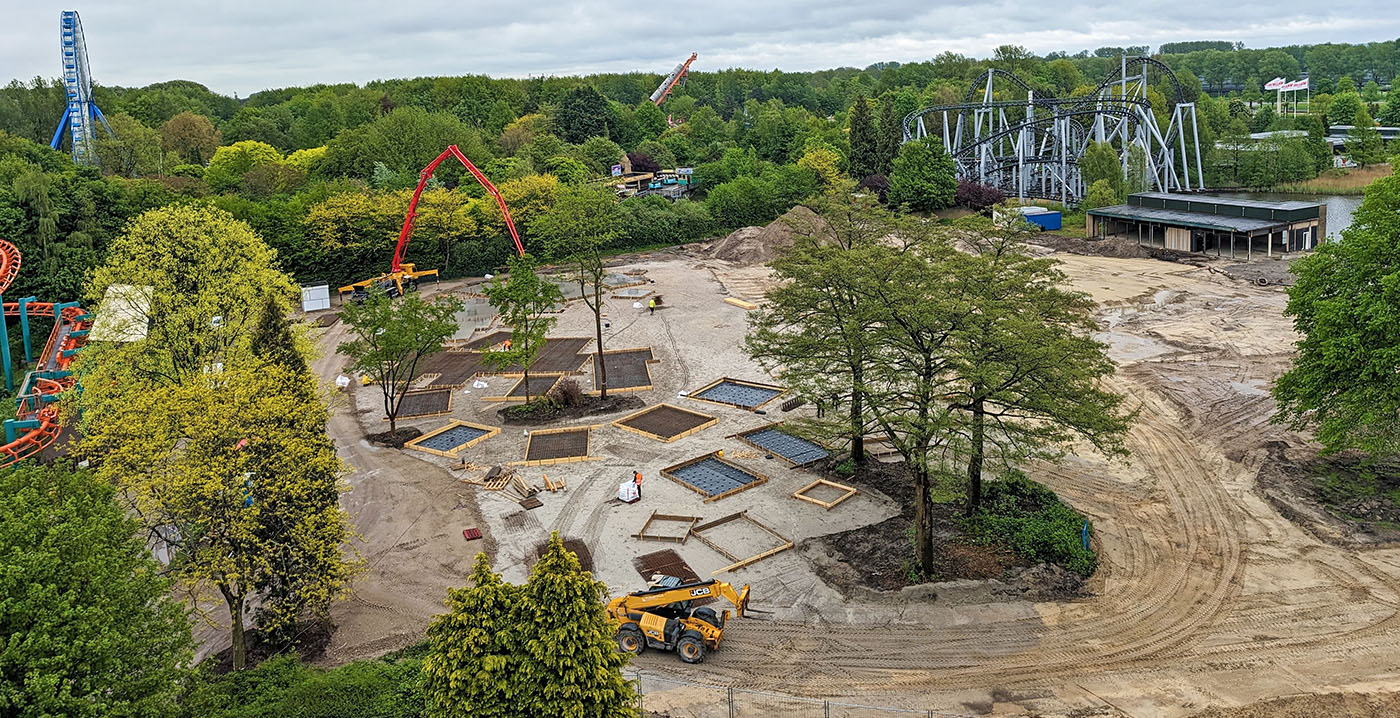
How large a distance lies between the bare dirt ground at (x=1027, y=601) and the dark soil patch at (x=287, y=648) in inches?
13.5

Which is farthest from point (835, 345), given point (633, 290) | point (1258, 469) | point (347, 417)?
point (633, 290)

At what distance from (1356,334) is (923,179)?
52.4 m

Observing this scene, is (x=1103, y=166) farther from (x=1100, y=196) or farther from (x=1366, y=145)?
(x=1366, y=145)

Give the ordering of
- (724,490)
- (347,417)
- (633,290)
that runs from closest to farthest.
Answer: (724,490), (347,417), (633,290)

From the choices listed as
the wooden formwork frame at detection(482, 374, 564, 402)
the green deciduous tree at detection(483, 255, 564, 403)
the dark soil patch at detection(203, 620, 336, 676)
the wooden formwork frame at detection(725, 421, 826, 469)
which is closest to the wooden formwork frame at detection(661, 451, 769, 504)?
the wooden formwork frame at detection(725, 421, 826, 469)

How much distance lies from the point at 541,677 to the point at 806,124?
99155mm

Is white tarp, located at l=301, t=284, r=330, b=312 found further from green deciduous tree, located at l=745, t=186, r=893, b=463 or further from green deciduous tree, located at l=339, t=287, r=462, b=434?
green deciduous tree, located at l=745, t=186, r=893, b=463

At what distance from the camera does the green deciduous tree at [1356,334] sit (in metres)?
23.8

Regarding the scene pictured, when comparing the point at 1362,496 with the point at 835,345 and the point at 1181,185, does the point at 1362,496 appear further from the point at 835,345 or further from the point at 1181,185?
the point at 1181,185

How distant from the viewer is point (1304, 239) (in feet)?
188

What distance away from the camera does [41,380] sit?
3469 centimetres

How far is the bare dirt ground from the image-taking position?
17734 mm

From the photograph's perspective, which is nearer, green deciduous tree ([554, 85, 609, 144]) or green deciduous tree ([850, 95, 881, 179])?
green deciduous tree ([850, 95, 881, 179])

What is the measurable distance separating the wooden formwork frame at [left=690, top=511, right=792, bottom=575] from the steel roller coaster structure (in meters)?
59.1
